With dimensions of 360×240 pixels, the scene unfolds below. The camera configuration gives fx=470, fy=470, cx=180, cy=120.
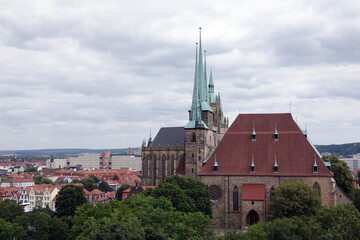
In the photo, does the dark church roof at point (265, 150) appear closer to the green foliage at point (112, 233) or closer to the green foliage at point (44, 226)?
the green foliage at point (44, 226)

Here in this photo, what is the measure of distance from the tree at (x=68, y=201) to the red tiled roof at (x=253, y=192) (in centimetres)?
2931

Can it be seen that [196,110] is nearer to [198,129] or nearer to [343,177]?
[198,129]

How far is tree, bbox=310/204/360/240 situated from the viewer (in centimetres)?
4197

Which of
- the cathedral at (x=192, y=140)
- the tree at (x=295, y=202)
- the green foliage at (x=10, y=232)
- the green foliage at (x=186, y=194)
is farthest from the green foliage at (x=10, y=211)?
the tree at (x=295, y=202)

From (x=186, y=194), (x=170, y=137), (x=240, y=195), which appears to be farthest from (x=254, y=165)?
→ (x=170, y=137)

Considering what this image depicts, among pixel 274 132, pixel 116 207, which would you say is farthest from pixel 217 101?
pixel 116 207

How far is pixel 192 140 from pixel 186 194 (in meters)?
14.2

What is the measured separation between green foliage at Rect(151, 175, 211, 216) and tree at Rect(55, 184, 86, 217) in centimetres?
2024

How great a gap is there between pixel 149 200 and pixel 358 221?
24.7 metres

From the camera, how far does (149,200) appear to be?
190ft

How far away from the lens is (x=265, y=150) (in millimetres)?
69688

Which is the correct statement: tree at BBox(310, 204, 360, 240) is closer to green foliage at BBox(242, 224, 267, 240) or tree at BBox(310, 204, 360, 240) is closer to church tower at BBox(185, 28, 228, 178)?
green foliage at BBox(242, 224, 267, 240)

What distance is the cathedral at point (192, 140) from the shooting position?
76.4 meters

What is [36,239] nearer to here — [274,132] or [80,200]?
[80,200]
